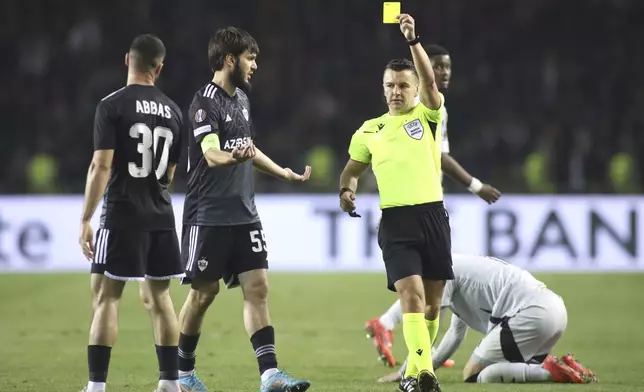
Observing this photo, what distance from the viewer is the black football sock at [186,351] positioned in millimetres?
7184

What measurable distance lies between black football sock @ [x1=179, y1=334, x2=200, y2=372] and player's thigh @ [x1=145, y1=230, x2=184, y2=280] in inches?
28.8

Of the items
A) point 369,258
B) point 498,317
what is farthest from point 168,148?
point 369,258

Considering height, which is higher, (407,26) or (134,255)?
(407,26)

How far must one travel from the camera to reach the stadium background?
53.2 feet

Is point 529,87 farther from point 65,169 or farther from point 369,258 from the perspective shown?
point 65,169

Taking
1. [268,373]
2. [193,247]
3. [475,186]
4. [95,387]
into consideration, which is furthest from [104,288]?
[475,186]

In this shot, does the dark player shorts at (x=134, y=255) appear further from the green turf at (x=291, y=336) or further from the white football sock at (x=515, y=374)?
the white football sock at (x=515, y=374)

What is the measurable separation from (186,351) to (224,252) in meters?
0.77

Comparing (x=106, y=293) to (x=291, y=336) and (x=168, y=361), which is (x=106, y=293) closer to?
(x=168, y=361)

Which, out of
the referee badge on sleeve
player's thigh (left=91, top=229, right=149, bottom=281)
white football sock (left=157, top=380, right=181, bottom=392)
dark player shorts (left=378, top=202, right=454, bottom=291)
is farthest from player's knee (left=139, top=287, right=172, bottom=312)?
the referee badge on sleeve

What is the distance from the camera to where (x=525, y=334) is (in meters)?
7.82

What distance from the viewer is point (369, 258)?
58.2ft

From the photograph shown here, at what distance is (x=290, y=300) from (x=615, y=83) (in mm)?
12591

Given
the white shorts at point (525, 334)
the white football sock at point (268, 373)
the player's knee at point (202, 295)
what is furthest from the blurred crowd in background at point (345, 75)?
the white football sock at point (268, 373)
